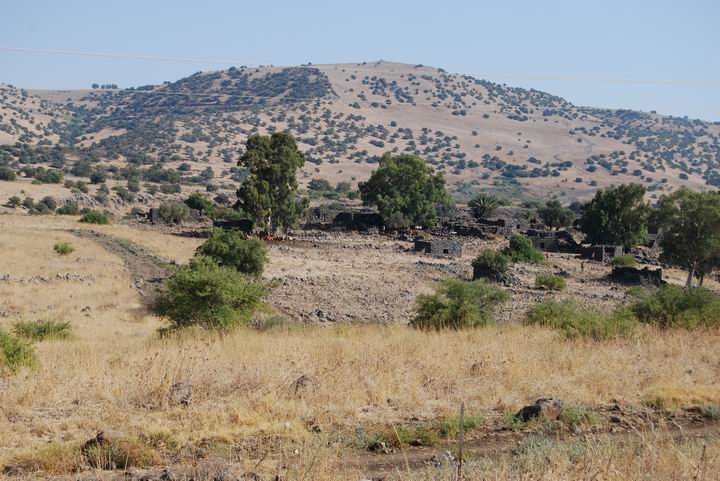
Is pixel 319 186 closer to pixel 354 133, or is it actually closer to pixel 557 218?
pixel 557 218

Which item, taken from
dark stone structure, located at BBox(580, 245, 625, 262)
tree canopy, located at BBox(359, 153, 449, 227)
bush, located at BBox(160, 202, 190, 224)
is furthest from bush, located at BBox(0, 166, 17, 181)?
dark stone structure, located at BBox(580, 245, 625, 262)

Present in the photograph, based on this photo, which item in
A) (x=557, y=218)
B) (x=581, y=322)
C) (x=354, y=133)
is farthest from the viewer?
(x=354, y=133)

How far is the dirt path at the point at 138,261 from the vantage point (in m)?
28.0

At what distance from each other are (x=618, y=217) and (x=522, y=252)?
34.3 ft

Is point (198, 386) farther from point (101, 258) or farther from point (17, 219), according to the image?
point (17, 219)

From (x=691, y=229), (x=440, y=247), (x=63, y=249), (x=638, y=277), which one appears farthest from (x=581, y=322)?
(x=440, y=247)

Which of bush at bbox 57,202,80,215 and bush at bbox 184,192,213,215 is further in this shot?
bush at bbox 184,192,213,215

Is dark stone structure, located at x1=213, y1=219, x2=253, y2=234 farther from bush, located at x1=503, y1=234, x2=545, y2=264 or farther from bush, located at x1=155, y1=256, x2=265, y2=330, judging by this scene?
bush, located at x1=155, y1=256, x2=265, y2=330

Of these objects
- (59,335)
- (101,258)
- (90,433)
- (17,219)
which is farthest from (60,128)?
(90,433)

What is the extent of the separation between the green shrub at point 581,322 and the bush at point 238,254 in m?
15.4

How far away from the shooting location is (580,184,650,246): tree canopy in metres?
46.9

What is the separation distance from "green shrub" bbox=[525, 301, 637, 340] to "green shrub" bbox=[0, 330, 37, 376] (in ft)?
29.4

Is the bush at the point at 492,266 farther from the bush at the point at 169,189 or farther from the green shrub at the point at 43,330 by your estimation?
the bush at the point at 169,189

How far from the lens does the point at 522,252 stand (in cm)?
4144
